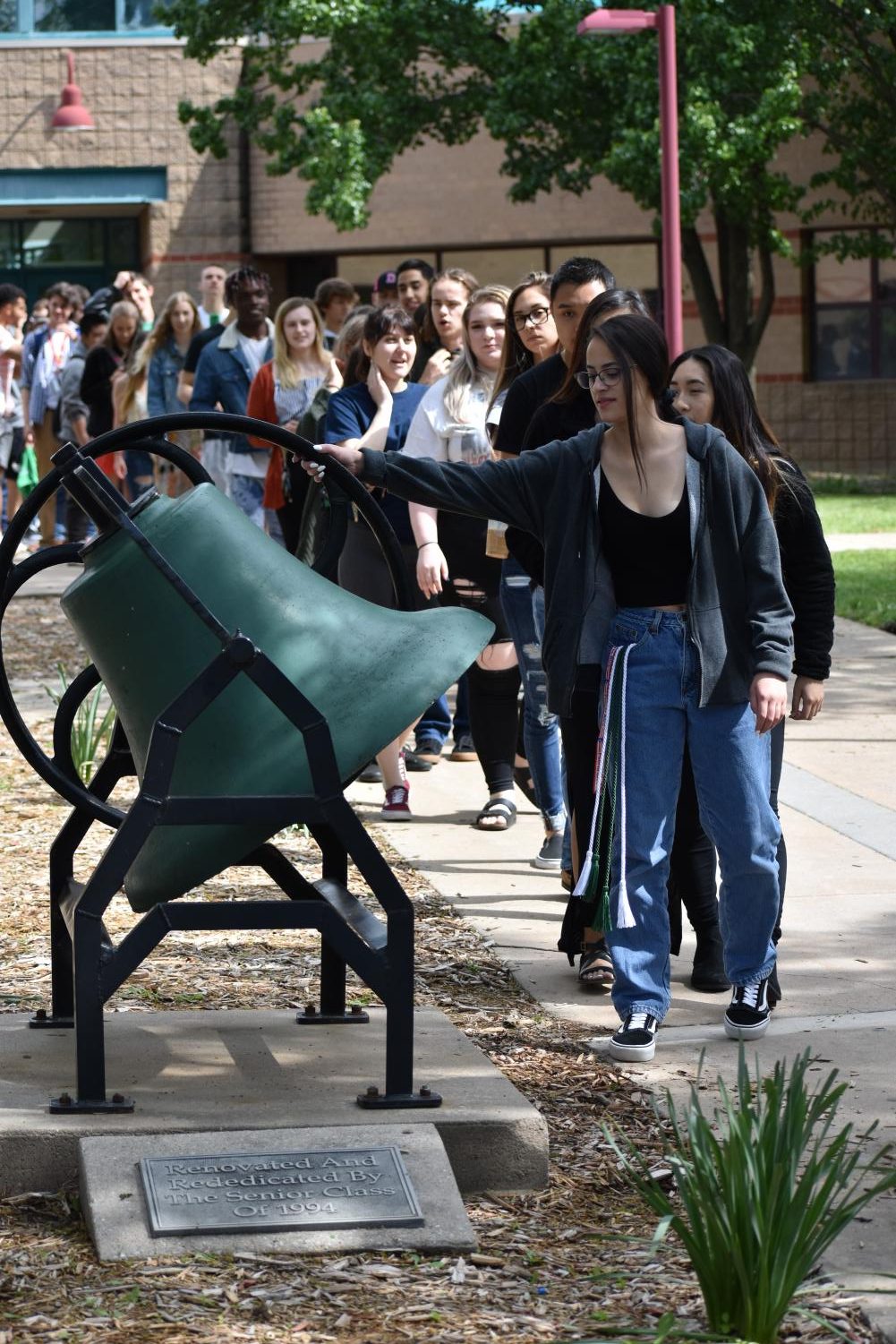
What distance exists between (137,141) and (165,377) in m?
16.3

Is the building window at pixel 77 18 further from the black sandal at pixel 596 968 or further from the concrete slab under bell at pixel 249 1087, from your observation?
the concrete slab under bell at pixel 249 1087

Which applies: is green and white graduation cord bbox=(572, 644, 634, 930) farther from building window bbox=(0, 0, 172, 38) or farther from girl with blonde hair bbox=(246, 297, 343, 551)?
building window bbox=(0, 0, 172, 38)

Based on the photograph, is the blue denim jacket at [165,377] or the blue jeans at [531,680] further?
the blue denim jacket at [165,377]

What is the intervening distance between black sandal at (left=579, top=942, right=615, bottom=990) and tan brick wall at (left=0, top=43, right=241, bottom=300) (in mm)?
23364

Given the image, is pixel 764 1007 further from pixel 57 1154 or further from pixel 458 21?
pixel 458 21

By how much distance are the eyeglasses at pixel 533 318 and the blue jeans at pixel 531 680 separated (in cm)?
73

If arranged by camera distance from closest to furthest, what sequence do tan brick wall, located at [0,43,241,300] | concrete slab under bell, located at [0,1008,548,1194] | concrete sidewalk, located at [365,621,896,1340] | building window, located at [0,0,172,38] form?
concrete slab under bell, located at [0,1008,548,1194] < concrete sidewalk, located at [365,621,896,1340] < tan brick wall, located at [0,43,241,300] < building window, located at [0,0,172,38]

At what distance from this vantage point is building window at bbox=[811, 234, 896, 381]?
2705 centimetres

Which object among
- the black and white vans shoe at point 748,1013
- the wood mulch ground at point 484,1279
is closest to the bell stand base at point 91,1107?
the wood mulch ground at point 484,1279

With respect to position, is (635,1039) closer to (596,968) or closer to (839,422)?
(596,968)

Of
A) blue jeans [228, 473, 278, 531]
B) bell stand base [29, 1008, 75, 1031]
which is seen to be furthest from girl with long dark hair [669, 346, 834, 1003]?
blue jeans [228, 473, 278, 531]

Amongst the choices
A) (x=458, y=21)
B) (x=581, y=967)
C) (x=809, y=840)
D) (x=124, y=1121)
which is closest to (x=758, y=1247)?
(x=124, y=1121)

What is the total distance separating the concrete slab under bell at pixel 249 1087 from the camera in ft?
12.4

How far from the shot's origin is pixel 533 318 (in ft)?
20.1
